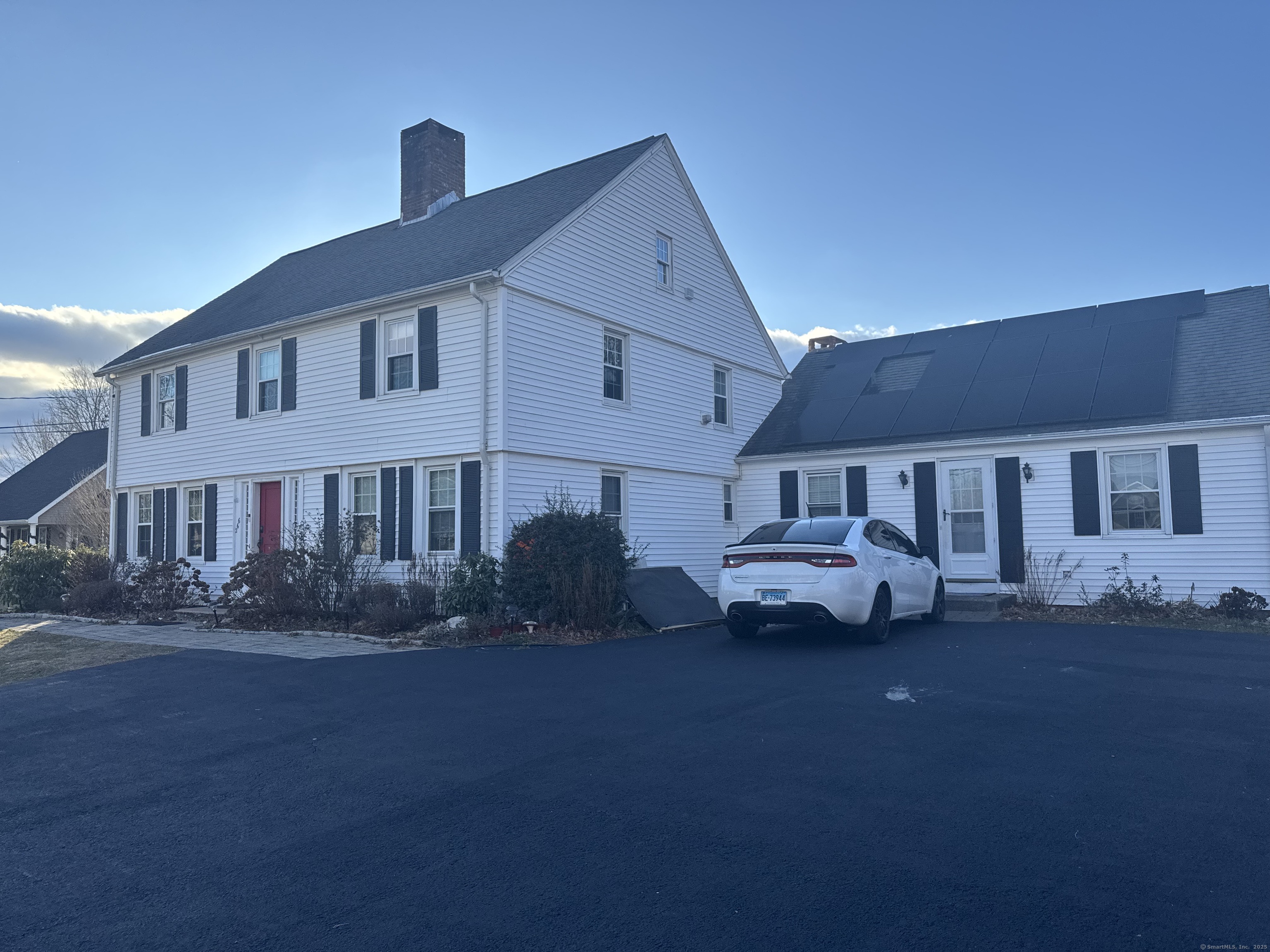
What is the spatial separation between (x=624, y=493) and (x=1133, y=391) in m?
9.16

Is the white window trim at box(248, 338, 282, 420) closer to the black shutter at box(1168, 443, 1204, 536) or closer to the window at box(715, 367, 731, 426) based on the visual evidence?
the window at box(715, 367, 731, 426)

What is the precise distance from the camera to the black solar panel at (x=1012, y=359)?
60.3 feet

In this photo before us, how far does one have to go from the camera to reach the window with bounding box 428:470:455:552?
14.9 metres

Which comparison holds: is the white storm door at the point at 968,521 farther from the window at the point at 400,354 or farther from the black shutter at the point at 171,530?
the black shutter at the point at 171,530

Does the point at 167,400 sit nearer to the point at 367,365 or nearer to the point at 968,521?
the point at 367,365

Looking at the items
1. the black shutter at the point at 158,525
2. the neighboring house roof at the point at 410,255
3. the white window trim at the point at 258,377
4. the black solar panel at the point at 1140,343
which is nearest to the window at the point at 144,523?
the black shutter at the point at 158,525

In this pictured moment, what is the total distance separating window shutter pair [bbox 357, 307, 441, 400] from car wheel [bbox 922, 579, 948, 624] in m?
8.36

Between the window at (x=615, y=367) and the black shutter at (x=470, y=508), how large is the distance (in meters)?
3.44

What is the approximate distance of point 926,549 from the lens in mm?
13055

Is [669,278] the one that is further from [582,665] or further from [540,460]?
[582,665]

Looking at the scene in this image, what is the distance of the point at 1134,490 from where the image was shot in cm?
1543

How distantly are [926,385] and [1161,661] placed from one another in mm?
10832

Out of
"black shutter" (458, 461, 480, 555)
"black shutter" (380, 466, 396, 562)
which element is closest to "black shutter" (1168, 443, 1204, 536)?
"black shutter" (458, 461, 480, 555)

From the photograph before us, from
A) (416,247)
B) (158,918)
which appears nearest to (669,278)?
(416,247)
